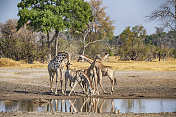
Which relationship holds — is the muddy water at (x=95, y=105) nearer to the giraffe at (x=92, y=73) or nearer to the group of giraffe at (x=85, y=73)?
the group of giraffe at (x=85, y=73)

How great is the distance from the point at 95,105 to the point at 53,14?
24293mm

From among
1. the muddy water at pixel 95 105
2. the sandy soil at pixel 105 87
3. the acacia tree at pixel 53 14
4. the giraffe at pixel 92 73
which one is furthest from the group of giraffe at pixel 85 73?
the acacia tree at pixel 53 14

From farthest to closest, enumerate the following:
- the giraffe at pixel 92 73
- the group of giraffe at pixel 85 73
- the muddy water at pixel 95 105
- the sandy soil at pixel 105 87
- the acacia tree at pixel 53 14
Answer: the acacia tree at pixel 53 14, the giraffe at pixel 92 73, the sandy soil at pixel 105 87, the group of giraffe at pixel 85 73, the muddy water at pixel 95 105

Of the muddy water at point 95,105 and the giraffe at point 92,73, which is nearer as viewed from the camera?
the muddy water at point 95,105

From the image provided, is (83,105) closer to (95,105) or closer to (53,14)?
(95,105)

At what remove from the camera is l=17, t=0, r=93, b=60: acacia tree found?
109 ft

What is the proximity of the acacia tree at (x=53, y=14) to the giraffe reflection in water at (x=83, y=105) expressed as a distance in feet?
70.6

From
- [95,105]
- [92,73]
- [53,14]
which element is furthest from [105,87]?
[53,14]

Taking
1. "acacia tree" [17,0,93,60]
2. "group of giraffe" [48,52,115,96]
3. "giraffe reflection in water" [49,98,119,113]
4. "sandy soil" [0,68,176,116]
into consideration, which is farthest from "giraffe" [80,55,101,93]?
"acacia tree" [17,0,93,60]

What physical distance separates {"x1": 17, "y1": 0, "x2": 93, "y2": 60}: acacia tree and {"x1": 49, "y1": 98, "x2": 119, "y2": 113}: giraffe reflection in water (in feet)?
70.6

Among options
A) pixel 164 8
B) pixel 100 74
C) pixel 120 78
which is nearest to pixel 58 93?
pixel 100 74

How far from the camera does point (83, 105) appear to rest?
11.4 m

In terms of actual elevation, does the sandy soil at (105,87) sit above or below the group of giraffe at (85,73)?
below

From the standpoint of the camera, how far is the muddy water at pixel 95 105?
1043 centimetres
